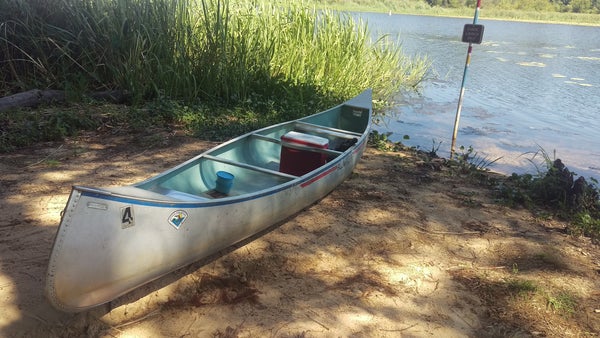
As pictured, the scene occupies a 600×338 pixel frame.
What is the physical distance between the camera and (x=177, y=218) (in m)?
2.27

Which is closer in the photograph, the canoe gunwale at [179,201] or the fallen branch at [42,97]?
the canoe gunwale at [179,201]

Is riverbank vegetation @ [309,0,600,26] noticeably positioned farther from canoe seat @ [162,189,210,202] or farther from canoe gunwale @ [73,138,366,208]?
canoe seat @ [162,189,210,202]

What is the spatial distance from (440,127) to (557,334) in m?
5.47

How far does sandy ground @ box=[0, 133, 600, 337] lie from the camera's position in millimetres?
2340

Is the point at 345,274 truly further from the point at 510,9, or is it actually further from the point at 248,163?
the point at 510,9

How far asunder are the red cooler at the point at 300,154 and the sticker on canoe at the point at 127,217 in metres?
1.89

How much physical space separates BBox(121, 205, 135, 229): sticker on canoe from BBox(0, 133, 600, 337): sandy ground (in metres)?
0.56

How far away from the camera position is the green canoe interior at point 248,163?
298 centimetres

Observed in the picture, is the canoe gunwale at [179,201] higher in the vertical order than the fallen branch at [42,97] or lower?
higher

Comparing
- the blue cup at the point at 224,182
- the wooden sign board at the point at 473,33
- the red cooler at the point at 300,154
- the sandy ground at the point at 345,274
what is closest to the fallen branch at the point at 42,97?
the sandy ground at the point at 345,274

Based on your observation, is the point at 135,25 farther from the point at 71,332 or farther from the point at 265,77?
the point at 71,332

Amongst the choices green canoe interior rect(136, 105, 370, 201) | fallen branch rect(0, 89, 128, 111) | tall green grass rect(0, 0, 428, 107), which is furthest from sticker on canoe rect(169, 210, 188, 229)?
tall green grass rect(0, 0, 428, 107)

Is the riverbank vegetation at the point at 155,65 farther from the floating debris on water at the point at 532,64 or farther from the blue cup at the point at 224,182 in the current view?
the floating debris on water at the point at 532,64

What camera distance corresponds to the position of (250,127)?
557 cm
